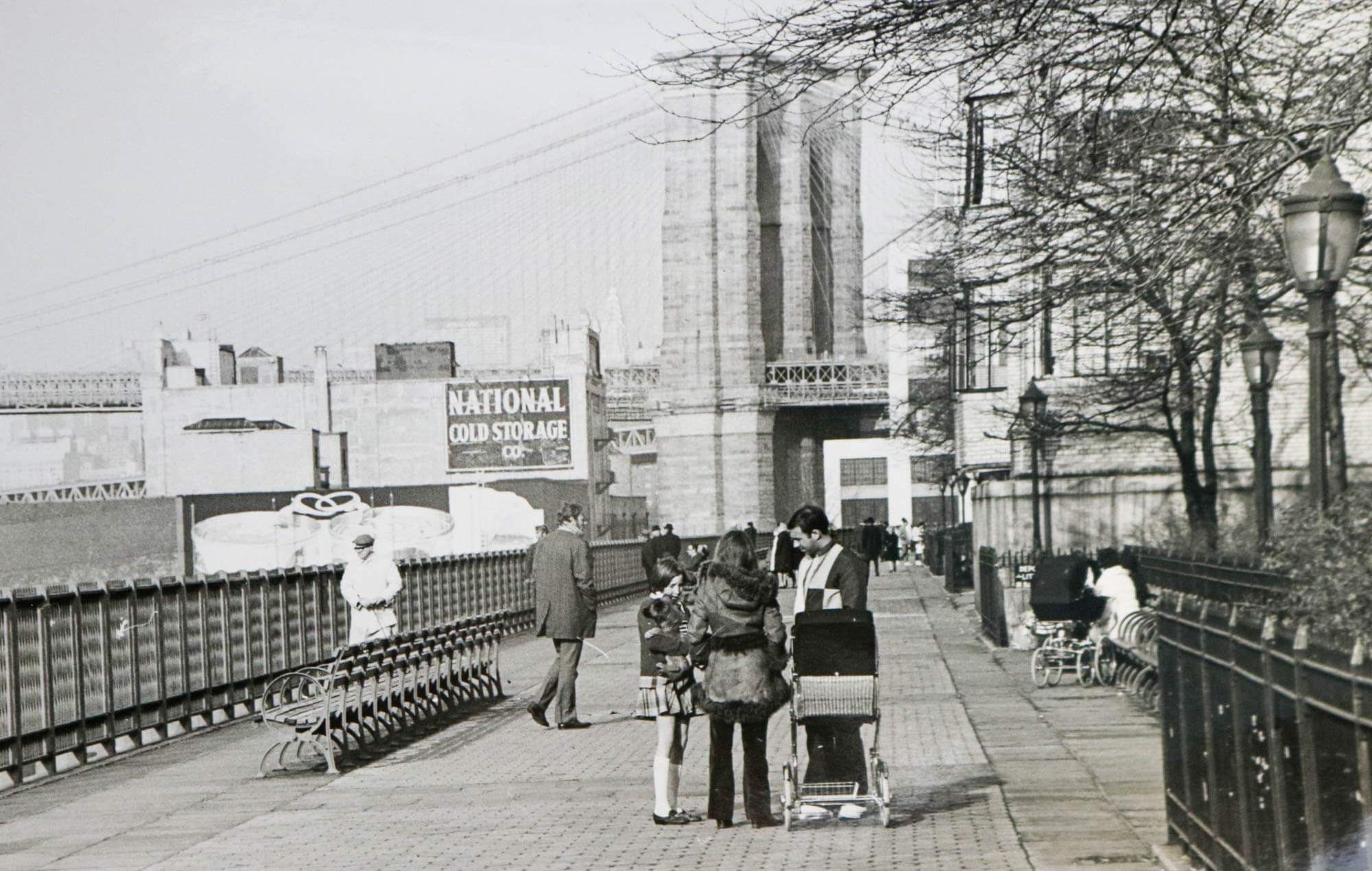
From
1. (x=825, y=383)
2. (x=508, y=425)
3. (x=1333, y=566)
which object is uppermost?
(x=825, y=383)

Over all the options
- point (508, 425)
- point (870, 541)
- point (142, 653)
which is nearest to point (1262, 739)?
point (142, 653)

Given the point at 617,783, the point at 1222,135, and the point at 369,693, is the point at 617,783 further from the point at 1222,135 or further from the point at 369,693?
the point at 1222,135

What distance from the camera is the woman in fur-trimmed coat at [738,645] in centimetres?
1005

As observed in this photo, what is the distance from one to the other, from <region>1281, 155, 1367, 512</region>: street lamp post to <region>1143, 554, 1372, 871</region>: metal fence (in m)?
3.11

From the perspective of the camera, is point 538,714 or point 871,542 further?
point 871,542

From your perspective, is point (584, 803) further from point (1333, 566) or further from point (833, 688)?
point (1333, 566)

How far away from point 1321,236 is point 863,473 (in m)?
104

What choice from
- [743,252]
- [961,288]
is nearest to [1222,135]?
[961,288]

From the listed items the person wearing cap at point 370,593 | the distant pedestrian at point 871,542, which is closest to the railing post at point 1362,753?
the person wearing cap at point 370,593

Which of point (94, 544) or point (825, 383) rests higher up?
point (825, 383)

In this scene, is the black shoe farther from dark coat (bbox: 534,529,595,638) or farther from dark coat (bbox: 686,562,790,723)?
dark coat (bbox: 686,562,790,723)

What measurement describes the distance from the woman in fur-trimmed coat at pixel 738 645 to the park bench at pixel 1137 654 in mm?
5502

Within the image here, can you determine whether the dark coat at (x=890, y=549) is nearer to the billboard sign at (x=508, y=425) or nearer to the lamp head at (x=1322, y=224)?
the billboard sign at (x=508, y=425)

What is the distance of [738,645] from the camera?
1009 cm
